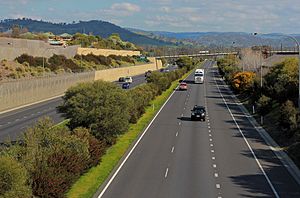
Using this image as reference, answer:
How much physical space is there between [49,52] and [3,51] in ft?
64.1

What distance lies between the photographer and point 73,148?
22.8 meters

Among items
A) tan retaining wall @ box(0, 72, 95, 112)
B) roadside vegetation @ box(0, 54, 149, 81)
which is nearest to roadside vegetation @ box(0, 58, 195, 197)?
tan retaining wall @ box(0, 72, 95, 112)

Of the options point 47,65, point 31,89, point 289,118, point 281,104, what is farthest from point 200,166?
point 47,65

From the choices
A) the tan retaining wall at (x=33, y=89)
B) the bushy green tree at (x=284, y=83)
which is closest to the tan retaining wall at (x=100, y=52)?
the tan retaining wall at (x=33, y=89)

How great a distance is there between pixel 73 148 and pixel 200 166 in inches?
282

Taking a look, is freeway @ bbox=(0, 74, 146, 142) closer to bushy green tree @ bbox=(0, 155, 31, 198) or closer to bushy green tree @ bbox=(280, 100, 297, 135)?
bushy green tree @ bbox=(280, 100, 297, 135)

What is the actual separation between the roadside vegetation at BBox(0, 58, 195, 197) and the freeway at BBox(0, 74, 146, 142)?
5.60 metres

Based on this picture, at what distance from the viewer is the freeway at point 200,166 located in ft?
72.0

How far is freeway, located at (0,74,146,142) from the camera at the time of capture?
38.2m

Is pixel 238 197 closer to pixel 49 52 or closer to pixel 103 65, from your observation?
pixel 49 52

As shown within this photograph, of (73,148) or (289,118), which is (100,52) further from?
(73,148)

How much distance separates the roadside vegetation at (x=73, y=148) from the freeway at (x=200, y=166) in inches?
44.7

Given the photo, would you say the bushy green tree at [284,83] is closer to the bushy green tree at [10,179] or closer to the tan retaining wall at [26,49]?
the bushy green tree at [10,179]

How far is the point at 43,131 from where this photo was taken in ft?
73.4
